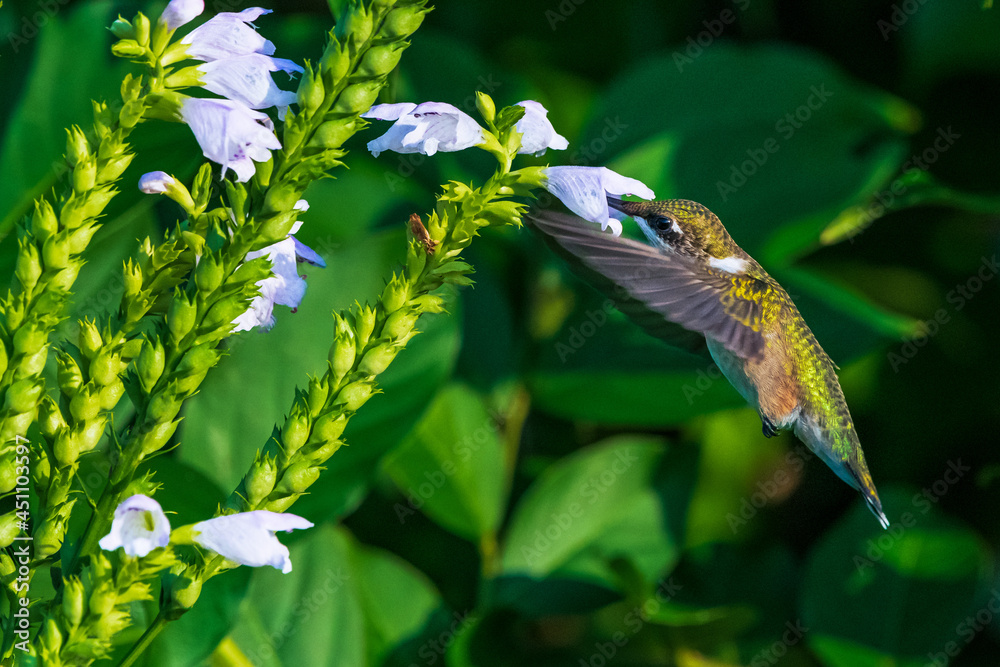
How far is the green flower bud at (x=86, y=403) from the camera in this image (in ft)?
2.17

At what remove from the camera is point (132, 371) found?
72 cm

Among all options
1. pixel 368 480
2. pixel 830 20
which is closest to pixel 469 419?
pixel 368 480

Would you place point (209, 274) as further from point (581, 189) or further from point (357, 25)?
point (581, 189)

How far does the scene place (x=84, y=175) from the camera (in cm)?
66

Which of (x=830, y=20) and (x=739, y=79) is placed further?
(x=830, y=20)

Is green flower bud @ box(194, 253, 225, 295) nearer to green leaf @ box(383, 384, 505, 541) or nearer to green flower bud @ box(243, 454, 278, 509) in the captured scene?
green flower bud @ box(243, 454, 278, 509)

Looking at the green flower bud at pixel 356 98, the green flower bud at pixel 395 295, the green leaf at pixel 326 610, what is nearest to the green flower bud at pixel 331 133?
the green flower bud at pixel 356 98

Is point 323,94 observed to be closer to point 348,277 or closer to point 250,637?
point 348,277

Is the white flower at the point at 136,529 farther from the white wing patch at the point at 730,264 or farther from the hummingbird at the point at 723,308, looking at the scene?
the white wing patch at the point at 730,264

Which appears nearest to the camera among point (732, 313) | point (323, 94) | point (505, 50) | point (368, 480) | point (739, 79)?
point (323, 94)

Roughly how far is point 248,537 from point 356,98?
314 millimetres

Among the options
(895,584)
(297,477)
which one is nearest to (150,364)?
(297,477)

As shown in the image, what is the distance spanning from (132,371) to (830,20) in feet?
6.23

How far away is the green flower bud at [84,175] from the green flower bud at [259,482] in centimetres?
23
